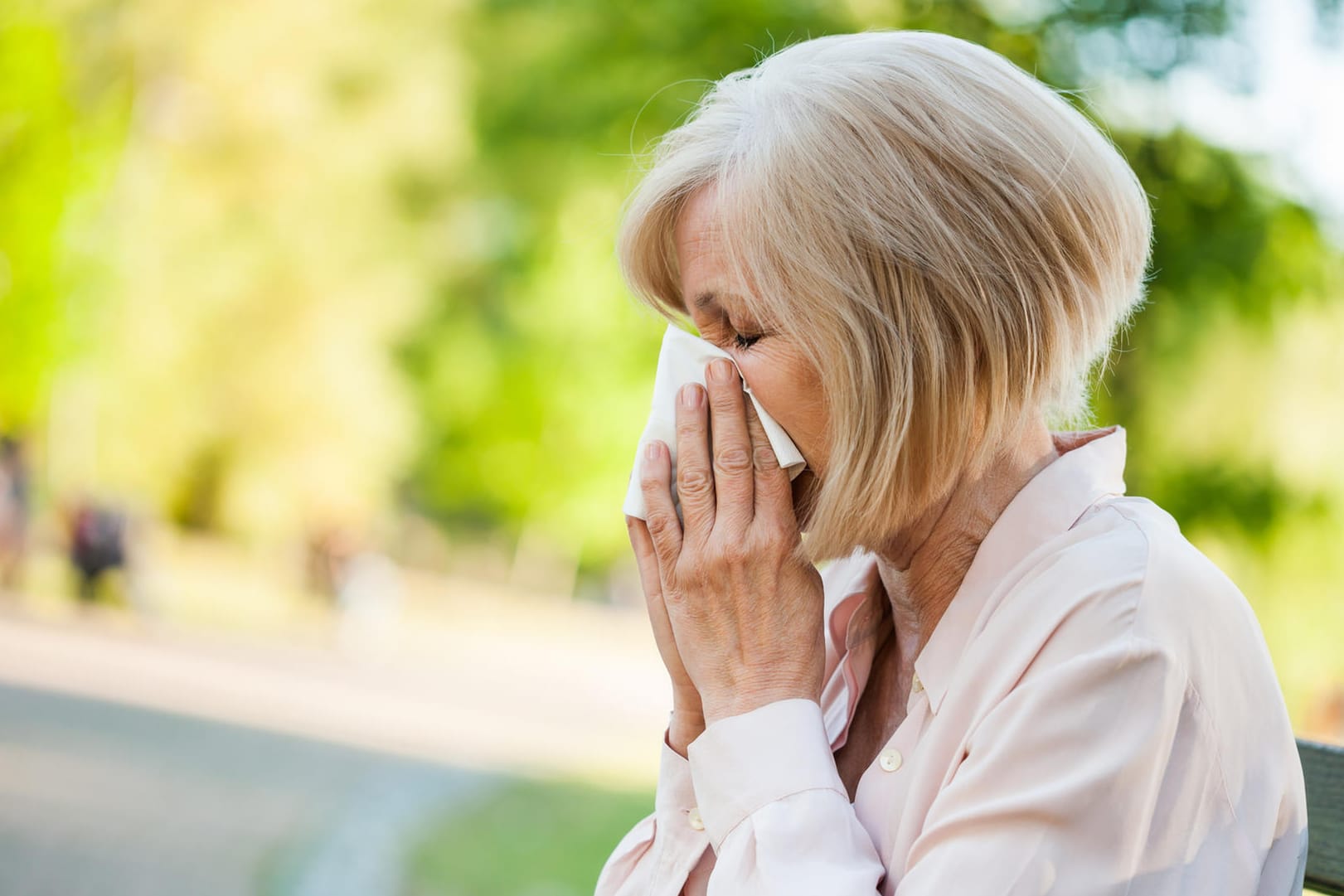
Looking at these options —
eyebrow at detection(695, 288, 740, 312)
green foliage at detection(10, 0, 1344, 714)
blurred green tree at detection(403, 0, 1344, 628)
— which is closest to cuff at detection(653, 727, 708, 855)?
eyebrow at detection(695, 288, 740, 312)

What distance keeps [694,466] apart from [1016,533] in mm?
447

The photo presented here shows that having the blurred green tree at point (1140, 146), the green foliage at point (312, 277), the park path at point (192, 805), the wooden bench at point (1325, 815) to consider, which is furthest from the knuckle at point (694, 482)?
the green foliage at point (312, 277)

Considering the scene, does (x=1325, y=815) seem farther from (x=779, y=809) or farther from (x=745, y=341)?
(x=745, y=341)

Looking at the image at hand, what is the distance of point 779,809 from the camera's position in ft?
5.42

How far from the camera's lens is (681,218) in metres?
1.95

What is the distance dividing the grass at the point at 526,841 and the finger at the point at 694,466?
463 centimetres

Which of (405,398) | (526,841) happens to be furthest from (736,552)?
(405,398)

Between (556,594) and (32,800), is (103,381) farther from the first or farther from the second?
(32,800)

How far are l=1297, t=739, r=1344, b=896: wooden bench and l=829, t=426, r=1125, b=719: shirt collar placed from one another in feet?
1.61

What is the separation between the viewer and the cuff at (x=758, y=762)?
5.49ft

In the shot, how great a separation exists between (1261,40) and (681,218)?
3.35 m

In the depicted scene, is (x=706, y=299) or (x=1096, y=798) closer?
(x=1096, y=798)

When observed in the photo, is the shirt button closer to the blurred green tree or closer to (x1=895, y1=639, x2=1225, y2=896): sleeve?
(x1=895, y1=639, x2=1225, y2=896): sleeve

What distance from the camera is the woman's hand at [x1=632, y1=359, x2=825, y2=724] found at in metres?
1.78
